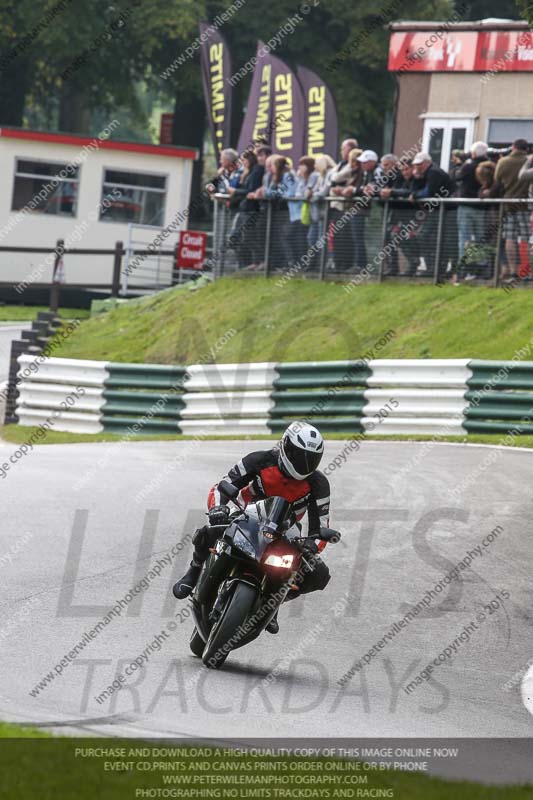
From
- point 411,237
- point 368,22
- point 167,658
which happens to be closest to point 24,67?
point 368,22

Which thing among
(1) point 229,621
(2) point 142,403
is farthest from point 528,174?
(1) point 229,621

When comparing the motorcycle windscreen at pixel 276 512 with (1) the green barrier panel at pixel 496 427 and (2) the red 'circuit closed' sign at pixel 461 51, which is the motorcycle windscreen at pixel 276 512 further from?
(2) the red 'circuit closed' sign at pixel 461 51

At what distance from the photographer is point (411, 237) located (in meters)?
20.9

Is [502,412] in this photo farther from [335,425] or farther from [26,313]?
[26,313]

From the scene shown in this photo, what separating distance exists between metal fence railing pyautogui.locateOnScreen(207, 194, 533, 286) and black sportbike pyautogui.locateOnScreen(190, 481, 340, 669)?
1134 centimetres

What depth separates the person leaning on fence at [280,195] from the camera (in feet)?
74.1

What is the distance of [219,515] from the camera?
352 inches

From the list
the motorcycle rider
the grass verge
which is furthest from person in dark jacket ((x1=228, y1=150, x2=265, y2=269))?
the motorcycle rider

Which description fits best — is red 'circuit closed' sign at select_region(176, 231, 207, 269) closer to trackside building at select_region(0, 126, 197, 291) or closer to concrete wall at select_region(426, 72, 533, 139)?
trackside building at select_region(0, 126, 197, 291)

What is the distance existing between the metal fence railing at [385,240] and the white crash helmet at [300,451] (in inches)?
440

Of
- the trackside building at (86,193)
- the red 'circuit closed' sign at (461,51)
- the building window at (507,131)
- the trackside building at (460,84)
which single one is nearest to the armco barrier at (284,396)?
the trackside building at (460,84)

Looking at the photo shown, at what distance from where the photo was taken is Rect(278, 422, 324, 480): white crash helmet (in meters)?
8.82

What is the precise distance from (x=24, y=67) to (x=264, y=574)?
137 ft

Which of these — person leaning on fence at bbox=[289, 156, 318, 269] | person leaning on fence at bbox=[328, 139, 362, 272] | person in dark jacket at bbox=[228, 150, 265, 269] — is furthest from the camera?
person in dark jacket at bbox=[228, 150, 265, 269]
